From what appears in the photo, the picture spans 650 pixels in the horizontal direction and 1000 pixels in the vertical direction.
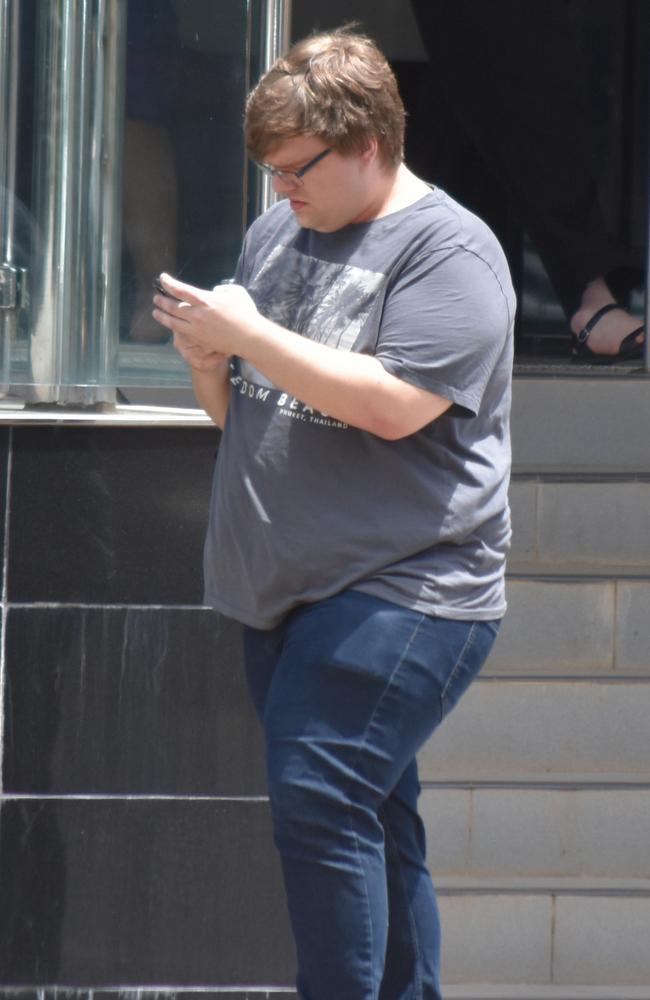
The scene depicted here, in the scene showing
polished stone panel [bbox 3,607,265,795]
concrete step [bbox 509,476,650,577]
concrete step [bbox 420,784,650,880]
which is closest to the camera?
polished stone panel [bbox 3,607,265,795]

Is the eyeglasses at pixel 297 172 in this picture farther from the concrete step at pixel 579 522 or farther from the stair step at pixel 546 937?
the concrete step at pixel 579 522

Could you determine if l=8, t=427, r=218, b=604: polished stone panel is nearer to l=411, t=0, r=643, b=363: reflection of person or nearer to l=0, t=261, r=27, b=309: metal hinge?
l=0, t=261, r=27, b=309: metal hinge

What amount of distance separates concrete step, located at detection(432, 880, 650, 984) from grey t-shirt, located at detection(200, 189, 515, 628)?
5.37 feet

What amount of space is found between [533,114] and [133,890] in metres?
3.89

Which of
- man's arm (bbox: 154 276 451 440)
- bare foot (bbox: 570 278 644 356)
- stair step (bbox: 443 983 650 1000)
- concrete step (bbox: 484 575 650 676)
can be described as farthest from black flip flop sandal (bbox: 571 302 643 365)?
man's arm (bbox: 154 276 451 440)

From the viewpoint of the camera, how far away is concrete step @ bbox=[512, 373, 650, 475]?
16.6 feet

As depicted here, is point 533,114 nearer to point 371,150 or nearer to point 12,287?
point 12,287

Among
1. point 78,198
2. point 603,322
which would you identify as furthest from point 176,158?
point 603,322

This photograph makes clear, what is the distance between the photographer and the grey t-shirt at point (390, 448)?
246 cm

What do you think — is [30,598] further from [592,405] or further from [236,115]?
[592,405]

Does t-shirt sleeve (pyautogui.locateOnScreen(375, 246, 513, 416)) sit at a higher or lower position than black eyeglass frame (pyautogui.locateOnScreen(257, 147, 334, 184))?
lower

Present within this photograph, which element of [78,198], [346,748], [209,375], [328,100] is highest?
[328,100]

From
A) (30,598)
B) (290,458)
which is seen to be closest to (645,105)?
(30,598)

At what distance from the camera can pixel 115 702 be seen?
11.2ft
